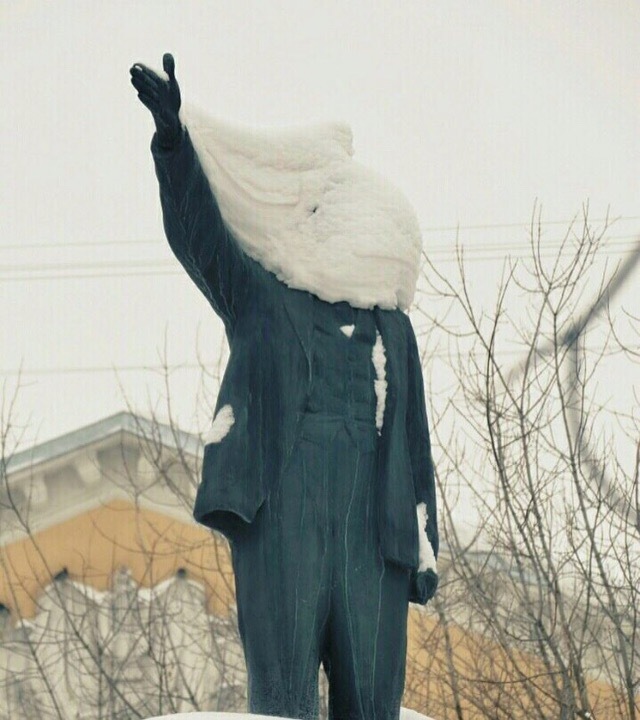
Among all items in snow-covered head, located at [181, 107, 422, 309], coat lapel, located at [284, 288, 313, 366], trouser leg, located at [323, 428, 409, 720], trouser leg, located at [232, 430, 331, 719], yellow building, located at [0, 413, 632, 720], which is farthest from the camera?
yellow building, located at [0, 413, 632, 720]

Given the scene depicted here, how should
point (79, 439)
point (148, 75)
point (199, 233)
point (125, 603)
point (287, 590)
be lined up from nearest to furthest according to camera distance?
1. point (148, 75)
2. point (287, 590)
3. point (199, 233)
4. point (125, 603)
5. point (79, 439)

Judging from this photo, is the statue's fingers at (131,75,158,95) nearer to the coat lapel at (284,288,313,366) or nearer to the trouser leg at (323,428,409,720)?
the coat lapel at (284,288,313,366)

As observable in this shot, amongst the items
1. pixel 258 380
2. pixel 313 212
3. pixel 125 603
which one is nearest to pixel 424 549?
pixel 258 380

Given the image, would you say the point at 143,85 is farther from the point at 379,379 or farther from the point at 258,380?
the point at 379,379

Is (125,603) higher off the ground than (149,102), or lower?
higher

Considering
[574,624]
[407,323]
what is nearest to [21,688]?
[574,624]

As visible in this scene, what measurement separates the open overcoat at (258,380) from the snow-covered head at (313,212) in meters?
0.09

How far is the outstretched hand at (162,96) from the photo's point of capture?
16.8 feet

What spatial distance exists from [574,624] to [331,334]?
750 cm

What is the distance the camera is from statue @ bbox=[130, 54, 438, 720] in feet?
17.4

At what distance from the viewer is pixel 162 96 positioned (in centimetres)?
519

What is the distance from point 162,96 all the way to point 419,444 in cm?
154

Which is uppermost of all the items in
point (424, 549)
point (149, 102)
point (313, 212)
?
point (313, 212)

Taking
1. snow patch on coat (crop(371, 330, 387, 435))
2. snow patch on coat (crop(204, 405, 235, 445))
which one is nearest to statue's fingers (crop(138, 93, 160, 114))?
snow patch on coat (crop(204, 405, 235, 445))
